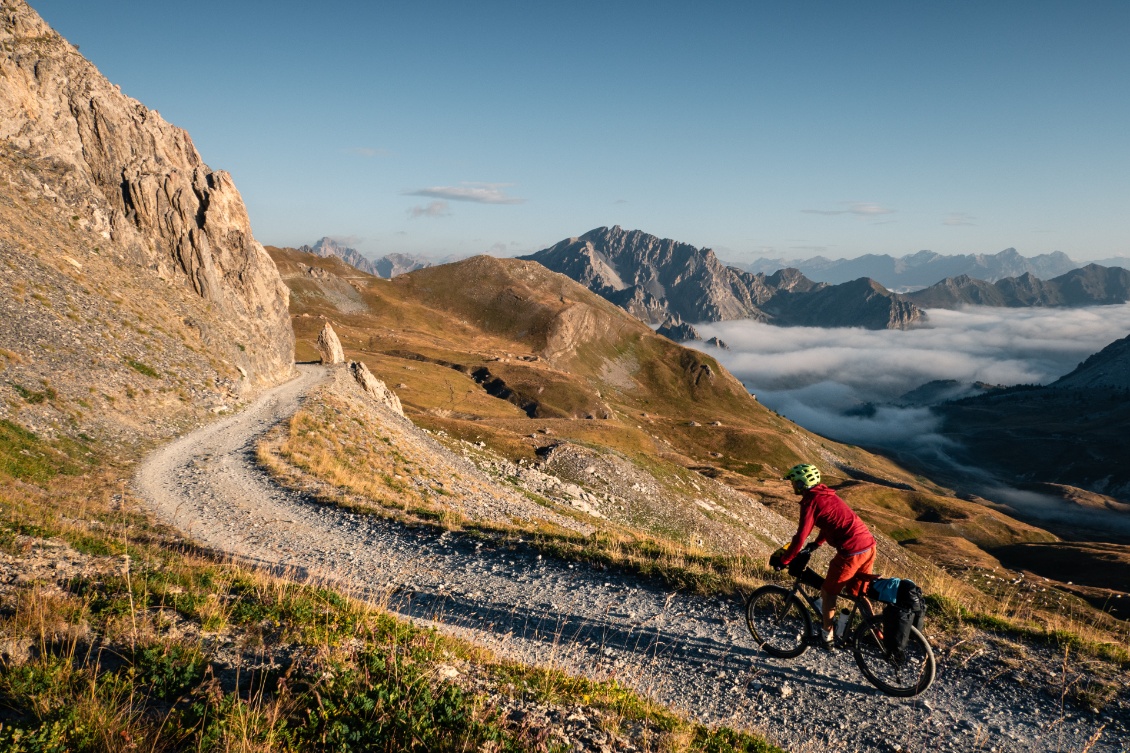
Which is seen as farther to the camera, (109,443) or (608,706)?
(109,443)

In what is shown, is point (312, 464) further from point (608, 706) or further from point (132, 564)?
point (608, 706)

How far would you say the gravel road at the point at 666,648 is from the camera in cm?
891

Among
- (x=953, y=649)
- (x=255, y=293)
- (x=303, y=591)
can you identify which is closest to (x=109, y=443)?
(x=303, y=591)

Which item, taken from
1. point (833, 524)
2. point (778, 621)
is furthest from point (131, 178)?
point (833, 524)

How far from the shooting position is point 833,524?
10.7 metres

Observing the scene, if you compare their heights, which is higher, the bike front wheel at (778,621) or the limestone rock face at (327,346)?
the limestone rock face at (327,346)

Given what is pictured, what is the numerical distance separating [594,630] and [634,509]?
140ft

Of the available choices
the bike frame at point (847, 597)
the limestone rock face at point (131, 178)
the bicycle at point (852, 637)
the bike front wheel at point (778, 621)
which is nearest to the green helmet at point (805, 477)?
the bicycle at point (852, 637)

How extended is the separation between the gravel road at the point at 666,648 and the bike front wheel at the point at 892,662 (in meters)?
0.26

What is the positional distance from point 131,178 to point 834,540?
235 ft

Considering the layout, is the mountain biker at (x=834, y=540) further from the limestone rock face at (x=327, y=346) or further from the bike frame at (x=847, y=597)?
the limestone rock face at (x=327, y=346)

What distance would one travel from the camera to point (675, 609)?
13164mm

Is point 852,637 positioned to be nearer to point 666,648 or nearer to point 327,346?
point 666,648

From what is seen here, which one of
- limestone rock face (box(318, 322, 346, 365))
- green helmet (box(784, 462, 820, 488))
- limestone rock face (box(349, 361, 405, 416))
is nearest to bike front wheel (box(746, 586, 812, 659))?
green helmet (box(784, 462, 820, 488))
